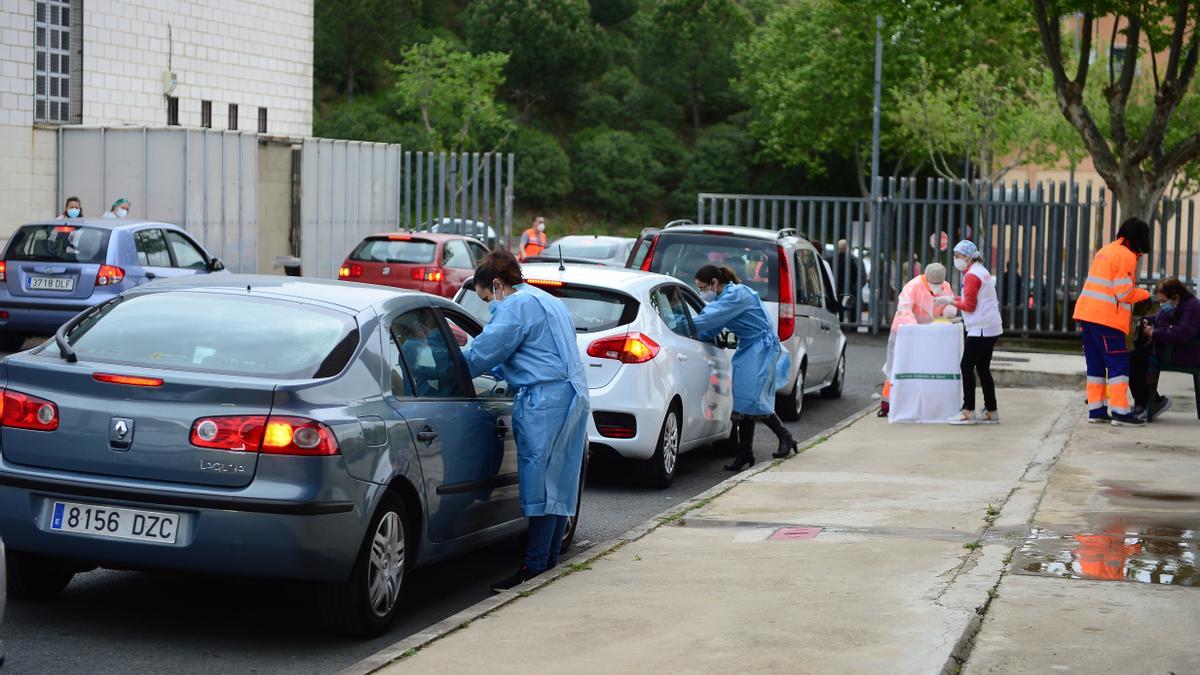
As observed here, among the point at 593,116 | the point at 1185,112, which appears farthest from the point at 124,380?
the point at 593,116

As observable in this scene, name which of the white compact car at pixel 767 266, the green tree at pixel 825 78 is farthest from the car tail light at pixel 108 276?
the green tree at pixel 825 78

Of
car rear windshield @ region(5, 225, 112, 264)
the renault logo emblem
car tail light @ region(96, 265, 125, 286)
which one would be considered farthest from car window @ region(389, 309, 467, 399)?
→ car rear windshield @ region(5, 225, 112, 264)

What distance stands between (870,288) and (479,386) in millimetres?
20514

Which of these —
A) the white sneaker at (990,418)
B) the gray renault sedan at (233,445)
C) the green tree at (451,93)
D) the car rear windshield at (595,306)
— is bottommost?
the white sneaker at (990,418)

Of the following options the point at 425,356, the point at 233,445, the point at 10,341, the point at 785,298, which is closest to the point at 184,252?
the point at 10,341

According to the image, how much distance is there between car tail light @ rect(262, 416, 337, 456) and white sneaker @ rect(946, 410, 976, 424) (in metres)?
10.1

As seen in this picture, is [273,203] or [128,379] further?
[273,203]

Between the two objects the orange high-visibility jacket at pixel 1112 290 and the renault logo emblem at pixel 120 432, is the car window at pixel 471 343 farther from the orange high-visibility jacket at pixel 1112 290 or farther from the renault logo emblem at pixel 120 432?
the orange high-visibility jacket at pixel 1112 290

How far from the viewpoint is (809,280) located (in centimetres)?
1653

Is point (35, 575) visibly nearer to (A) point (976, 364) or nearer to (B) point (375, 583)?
(B) point (375, 583)

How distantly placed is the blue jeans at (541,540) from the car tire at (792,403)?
819 centimetres

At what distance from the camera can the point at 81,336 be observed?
23.5 ft

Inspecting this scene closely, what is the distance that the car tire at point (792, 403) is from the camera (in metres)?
16.2

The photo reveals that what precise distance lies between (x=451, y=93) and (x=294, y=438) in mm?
54848
